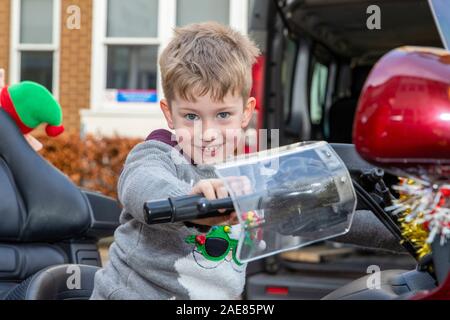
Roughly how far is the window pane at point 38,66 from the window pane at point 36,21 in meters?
0.19

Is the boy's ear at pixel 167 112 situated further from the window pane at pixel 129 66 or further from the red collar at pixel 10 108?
the window pane at pixel 129 66

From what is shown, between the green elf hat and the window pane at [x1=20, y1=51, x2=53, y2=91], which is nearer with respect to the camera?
the green elf hat

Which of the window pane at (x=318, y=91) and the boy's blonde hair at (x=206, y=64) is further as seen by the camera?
the window pane at (x=318, y=91)

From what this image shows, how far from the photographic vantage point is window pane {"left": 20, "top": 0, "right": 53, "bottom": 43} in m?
11.2

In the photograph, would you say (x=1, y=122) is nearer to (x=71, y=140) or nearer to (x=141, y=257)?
(x=141, y=257)

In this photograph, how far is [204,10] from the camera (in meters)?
10.8

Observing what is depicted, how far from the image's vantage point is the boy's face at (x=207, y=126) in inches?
61.9

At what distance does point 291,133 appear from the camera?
5914 millimetres

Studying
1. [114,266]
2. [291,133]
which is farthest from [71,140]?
[114,266]

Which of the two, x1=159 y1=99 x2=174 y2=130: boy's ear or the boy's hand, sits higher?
x1=159 y1=99 x2=174 y2=130: boy's ear

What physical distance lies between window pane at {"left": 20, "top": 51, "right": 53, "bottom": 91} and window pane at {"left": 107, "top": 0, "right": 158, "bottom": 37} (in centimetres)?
94

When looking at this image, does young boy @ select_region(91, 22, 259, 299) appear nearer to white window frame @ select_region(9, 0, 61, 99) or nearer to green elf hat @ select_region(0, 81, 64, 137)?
green elf hat @ select_region(0, 81, 64, 137)

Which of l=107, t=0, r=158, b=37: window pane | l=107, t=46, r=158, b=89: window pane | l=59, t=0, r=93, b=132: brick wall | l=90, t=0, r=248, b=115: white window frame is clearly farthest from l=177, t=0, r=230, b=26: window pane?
l=59, t=0, r=93, b=132: brick wall

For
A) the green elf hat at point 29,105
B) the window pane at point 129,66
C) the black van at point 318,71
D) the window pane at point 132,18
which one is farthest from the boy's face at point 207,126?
the window pane at point 132,18
